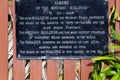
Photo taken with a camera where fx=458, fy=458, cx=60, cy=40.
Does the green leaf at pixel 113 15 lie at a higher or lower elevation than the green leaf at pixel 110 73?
higher

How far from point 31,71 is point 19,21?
490mm

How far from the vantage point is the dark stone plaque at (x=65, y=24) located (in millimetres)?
4340

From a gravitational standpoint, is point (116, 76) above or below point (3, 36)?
below

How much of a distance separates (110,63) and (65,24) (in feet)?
1.86

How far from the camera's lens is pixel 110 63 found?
Answer: 4.36 metres

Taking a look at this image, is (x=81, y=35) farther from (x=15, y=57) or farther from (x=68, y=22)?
(x=15, y=57)

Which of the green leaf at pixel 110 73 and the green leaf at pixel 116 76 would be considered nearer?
the green leaf at pixel 116 76

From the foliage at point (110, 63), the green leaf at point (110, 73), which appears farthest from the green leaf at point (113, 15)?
the green leaf at point (110, 73)

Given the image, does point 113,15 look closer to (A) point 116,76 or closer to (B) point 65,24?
(B) point 65,24

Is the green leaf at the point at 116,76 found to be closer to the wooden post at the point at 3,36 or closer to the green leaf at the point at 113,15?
the green leaf at the point at 113,15

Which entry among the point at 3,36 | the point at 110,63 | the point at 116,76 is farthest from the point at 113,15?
the point at 3,36

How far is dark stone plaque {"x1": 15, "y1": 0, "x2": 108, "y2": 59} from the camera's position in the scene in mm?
4340

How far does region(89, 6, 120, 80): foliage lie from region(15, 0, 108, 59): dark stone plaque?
0.23 ft

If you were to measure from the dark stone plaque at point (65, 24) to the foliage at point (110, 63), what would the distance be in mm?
70
